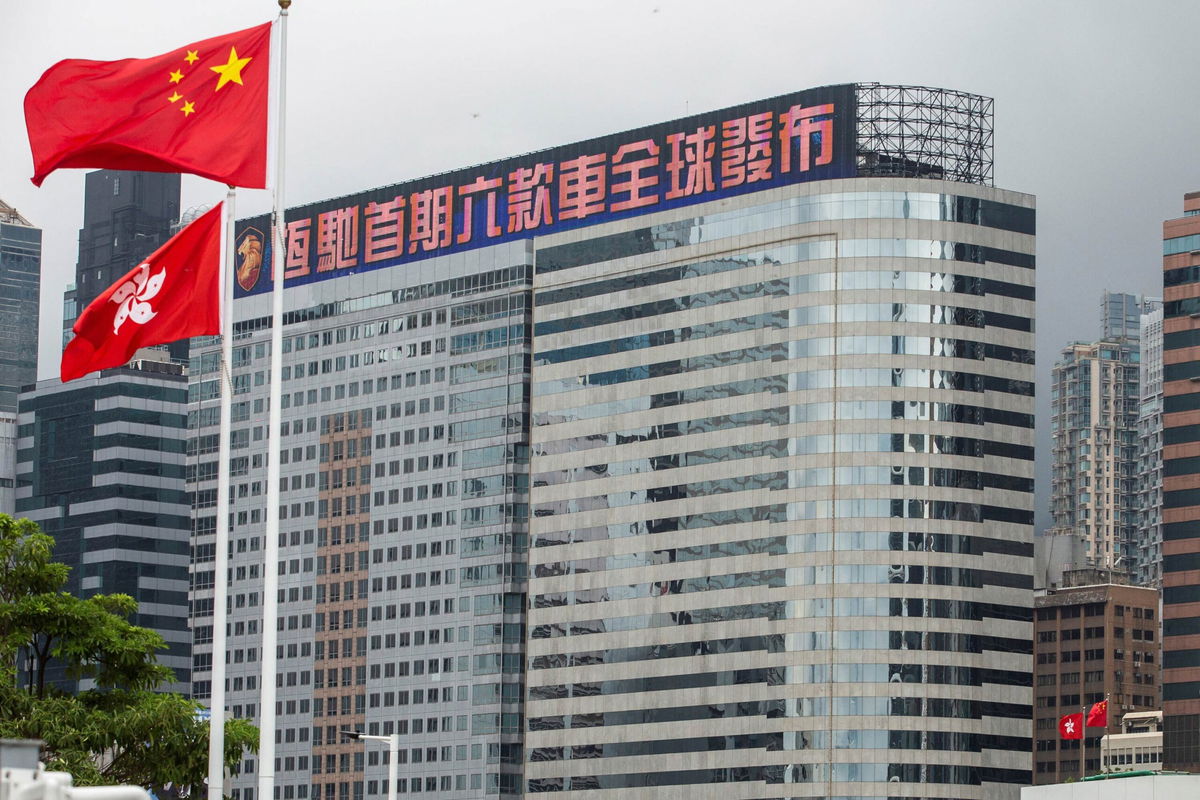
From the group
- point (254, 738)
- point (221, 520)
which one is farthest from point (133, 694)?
point (221, 520)

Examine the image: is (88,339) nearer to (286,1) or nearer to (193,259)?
(193,259)


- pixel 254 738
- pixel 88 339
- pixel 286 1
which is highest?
pixel 286 1

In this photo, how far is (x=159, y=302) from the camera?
5209cm

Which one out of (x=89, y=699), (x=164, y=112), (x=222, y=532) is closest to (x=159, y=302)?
(x=164, y=112)

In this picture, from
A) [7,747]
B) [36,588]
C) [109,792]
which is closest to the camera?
[7,747]

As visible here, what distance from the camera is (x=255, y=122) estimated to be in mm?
52125

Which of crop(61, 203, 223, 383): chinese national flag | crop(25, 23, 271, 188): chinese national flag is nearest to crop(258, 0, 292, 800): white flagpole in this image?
crop(25, 23, 271, 188): chinese national flag

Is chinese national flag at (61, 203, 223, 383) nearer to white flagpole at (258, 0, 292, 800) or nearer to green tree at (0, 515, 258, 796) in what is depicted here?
white flagpole at (258, 0, 292, 800)

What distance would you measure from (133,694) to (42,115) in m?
30.3

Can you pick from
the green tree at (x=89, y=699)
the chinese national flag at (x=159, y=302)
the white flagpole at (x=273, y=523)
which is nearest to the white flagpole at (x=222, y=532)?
the chinese national flag at (x=159, y=302)

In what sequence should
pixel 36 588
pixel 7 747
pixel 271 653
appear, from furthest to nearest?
pixel 36 588 < pixel 271 653 < pixel 7 747

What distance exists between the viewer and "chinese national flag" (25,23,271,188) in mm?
51031

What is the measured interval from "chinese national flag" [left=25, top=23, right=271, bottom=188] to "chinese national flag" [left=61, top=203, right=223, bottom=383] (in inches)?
55.1

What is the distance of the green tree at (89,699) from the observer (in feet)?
234
